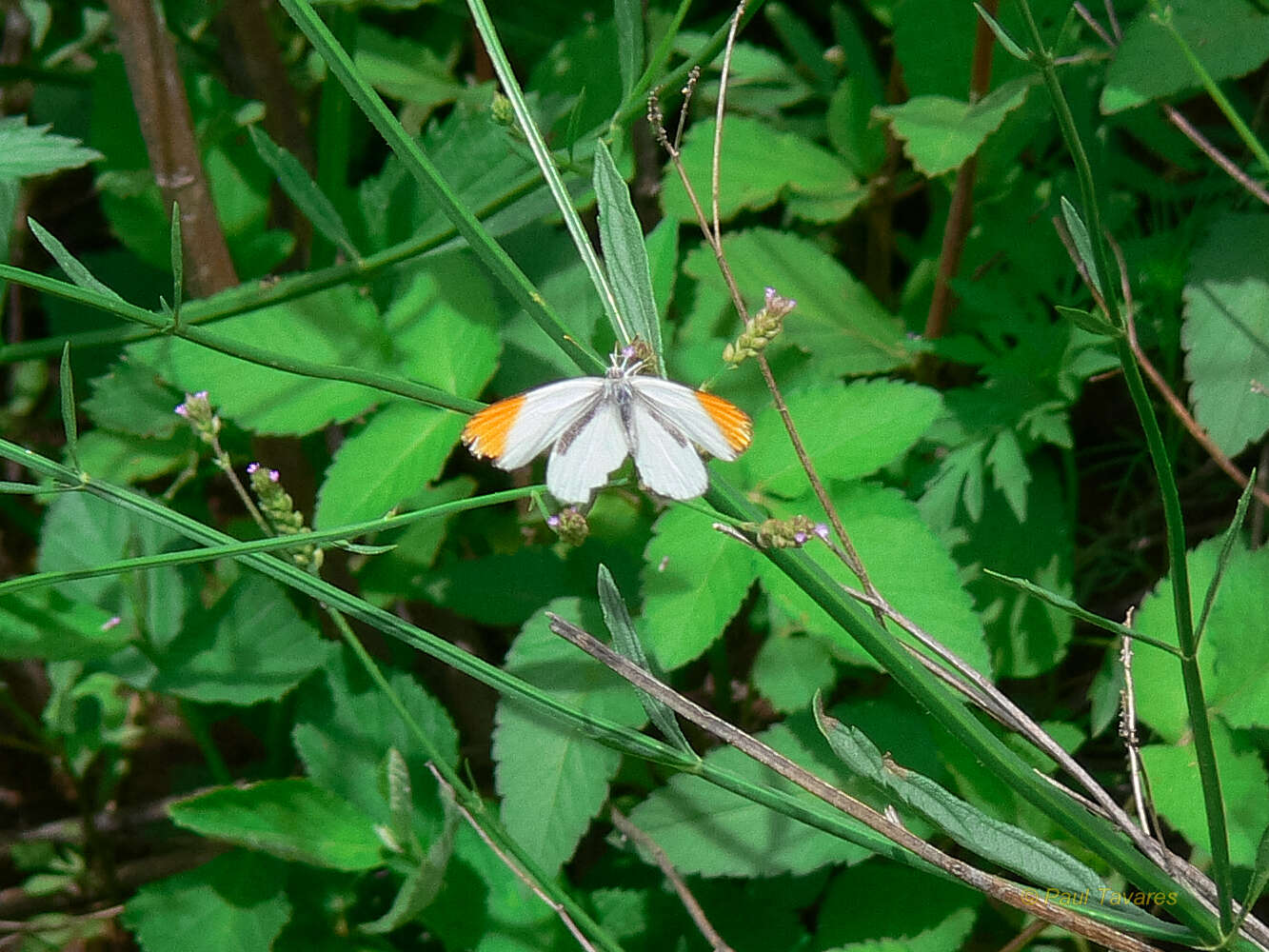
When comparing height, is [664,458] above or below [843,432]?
above

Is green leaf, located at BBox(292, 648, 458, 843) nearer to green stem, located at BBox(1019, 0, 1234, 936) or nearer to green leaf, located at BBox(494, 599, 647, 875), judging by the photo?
green leaf, located at BBox(494, 599, 647, 875)

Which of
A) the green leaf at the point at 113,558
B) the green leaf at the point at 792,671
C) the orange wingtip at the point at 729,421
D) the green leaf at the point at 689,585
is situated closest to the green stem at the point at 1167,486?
the orange wingtip at the point at 729,421

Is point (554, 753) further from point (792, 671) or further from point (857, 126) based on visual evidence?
point (857, 126)

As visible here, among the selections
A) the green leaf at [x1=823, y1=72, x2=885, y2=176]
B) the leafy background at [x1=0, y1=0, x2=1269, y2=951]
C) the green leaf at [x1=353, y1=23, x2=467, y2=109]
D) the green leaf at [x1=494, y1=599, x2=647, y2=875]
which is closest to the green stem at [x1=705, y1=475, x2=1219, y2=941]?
the leafy background at [x1=0, y1=0, x2=1269, y2=951]

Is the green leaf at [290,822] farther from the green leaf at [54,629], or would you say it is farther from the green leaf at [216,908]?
the green leaf at [54,629]

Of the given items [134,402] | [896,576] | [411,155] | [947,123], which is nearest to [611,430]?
[411,155]

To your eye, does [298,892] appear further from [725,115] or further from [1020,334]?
[725,115]
